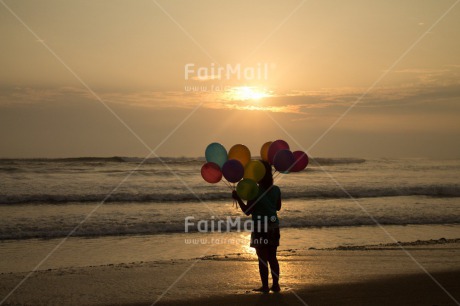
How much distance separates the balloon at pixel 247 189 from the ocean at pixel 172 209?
4391 mm

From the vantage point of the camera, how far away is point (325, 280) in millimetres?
8844

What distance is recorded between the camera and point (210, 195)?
23.1 m

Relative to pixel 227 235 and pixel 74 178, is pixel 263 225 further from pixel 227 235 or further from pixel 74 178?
pixel 74 178

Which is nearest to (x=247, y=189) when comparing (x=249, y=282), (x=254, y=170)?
(x=254, y=170)

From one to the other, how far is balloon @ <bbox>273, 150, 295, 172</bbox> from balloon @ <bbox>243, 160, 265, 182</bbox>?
22cm

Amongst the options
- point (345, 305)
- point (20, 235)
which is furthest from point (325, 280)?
point (20, 235)

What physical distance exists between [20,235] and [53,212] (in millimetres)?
4436

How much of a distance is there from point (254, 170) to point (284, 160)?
42cm

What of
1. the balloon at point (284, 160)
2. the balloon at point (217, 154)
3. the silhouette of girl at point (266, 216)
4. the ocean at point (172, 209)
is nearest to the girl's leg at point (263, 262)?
the silhouette of girl at point (266, 216)

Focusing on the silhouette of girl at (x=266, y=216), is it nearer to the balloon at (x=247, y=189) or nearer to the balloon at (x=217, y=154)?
the balloon at (x=247, y=189)

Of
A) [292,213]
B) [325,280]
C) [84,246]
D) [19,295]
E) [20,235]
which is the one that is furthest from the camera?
[292,213]

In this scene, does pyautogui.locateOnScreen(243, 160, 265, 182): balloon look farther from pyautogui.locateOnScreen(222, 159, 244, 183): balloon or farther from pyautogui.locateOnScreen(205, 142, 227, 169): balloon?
pyautogui.locateOnScreen(205, 142, 227, 169): balloon

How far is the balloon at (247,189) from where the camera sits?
282 inches

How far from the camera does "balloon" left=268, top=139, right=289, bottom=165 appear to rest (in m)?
7.66
